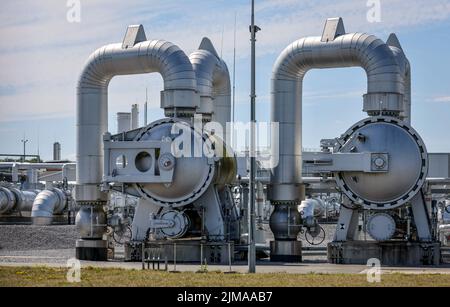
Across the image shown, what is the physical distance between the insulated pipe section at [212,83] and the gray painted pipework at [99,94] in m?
2.30

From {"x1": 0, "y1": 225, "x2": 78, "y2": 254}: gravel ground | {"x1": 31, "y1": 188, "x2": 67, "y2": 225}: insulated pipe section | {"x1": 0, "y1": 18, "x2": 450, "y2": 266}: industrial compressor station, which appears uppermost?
{"x1": 0, "y1": 18, "x2": 450, "y2": 266}: industrial compressor station

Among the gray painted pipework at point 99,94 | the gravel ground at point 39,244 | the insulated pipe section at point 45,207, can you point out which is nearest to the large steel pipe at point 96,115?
the gray painted pipework at point 99,94

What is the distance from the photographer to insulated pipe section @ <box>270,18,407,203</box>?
37156 millimetres

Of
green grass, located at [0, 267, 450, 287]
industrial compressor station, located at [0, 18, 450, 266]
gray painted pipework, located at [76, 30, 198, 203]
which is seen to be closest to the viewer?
green grass, located at [0, 267, 450, 287]

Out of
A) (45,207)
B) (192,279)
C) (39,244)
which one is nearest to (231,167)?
(39,244)

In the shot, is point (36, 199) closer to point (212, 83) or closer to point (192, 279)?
point (212, 83)

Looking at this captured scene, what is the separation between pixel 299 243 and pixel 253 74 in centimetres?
1033

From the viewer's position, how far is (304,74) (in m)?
39.0

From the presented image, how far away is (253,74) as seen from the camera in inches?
1182

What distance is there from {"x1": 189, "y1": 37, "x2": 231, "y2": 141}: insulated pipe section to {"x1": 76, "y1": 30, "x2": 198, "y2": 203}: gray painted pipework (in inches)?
90.4

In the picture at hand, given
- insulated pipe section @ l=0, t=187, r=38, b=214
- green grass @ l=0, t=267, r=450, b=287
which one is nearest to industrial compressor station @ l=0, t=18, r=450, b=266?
green grass @ l=0, t=267, r=450, b=287

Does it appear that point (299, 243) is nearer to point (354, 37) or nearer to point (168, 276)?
point (354, 37)

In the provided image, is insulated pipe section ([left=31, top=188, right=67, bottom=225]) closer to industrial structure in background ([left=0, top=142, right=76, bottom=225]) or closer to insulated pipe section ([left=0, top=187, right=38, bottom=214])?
industrial structure in background ([left=0, top=142, right=76, bottom=225])
